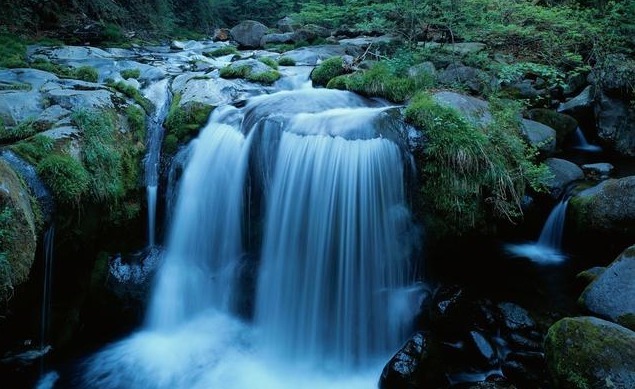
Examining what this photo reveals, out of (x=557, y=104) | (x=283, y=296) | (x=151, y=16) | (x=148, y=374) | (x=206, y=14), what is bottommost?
(x=148, y=374)

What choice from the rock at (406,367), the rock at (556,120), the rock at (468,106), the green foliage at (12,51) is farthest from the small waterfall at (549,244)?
the green foliage at (12,51)

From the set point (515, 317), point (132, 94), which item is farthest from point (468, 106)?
point (132, 94)

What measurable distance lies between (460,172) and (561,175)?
3458mm

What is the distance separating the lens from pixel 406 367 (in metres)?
4.50

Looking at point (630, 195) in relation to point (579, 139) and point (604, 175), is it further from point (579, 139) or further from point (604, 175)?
point (579, 139)

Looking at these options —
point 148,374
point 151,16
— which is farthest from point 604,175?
point 151,16

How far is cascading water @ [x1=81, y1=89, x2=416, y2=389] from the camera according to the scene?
5.26m

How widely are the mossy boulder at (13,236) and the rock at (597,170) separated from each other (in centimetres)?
966

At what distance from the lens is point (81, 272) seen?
18.5ft

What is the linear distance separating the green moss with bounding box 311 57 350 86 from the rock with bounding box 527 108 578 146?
464 centimetres

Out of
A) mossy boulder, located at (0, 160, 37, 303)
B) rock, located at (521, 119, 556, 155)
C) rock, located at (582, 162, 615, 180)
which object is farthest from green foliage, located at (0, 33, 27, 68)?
rock, located at (582, 162, 615, 180)

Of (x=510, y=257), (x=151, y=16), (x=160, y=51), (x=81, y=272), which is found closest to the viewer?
(x=81, y=272)

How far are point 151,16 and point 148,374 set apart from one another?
16.3 metres

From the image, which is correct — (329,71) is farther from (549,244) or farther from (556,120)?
(549,244)
